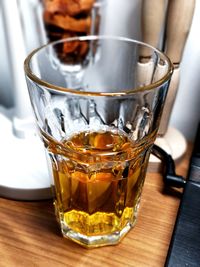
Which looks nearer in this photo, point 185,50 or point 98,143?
point 98,143

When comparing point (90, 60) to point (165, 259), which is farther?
point (90, 60)

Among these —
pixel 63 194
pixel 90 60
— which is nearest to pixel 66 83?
pixel 90 60

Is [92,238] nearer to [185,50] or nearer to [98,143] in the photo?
[98,143]

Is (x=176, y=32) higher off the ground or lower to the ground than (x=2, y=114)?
higher

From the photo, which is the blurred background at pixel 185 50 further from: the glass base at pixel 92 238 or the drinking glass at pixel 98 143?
the glass base at pixel 92 238

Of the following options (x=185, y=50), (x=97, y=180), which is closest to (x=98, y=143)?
(x=97, y=180)

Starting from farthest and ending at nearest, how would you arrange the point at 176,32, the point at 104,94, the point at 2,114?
the point at 2,114, the point at 176,32, the point at 104,94

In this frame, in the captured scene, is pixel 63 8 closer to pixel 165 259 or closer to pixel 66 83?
pixel 66 83
